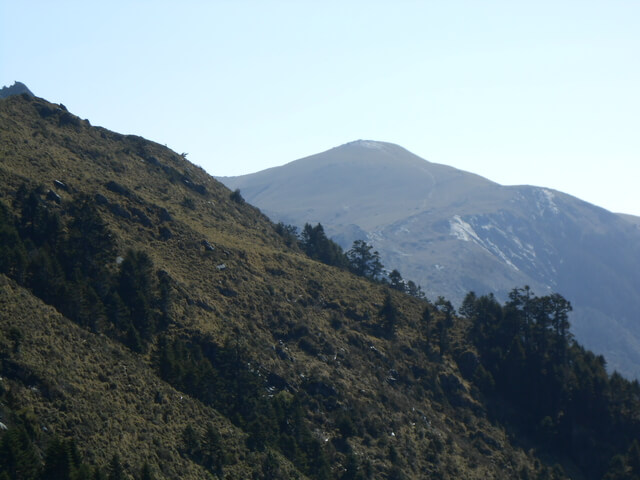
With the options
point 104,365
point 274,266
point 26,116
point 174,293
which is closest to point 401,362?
point 274,266

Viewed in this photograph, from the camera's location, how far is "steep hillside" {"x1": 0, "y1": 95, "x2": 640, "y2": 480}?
5497 cm

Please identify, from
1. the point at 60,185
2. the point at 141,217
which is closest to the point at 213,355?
the point at 141,217

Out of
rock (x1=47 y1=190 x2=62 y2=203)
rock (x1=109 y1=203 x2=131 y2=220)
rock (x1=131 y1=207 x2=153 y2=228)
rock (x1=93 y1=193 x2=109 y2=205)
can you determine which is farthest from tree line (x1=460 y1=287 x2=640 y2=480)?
rock (x1=47 y1=190 x2=62 y2=203)

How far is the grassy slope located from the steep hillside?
10.3 inches

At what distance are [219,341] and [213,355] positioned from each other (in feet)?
8.44

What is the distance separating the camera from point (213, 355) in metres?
73.9

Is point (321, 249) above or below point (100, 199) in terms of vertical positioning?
above

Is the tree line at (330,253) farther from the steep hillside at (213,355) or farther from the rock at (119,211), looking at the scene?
the rock at (119,211)

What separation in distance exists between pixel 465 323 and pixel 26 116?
81.2 meters

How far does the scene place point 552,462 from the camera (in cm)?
9250

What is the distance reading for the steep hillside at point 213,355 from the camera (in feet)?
180

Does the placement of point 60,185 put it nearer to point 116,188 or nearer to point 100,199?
point 100,199

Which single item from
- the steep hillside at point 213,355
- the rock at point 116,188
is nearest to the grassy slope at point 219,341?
the steep hillside at point 213,355

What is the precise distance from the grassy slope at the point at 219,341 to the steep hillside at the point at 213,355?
0.86 feet
